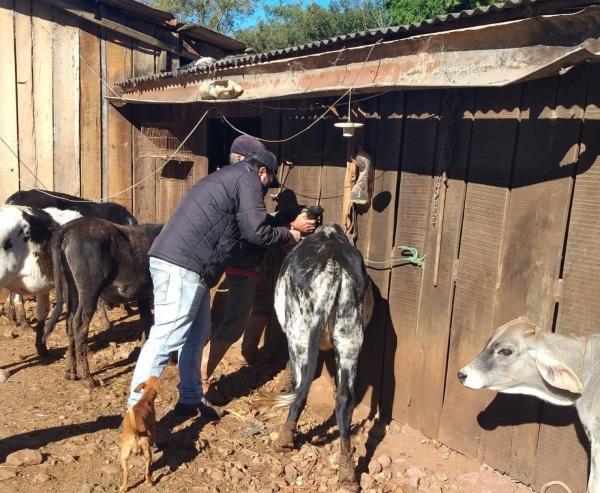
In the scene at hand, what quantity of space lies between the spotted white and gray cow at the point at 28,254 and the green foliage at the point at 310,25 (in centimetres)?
2089

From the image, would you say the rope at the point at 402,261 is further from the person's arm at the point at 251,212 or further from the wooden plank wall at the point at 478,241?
the person's arm at the point at 251,212

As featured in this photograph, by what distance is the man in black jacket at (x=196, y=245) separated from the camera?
4.23 m

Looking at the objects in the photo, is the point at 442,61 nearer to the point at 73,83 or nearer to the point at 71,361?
the point at 71,361

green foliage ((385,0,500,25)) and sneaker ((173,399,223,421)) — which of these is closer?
sneaker ((173,399,223,421))

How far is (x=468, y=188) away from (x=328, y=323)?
4.62 feet

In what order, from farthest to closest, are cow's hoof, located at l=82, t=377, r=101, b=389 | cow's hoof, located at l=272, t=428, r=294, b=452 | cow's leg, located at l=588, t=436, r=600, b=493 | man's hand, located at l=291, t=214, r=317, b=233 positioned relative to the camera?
cow's hoof, located at l=82, t=377, r=101, b=389
man's hand, located at l=291, t=214, r=317, b=233
cow's hoof, located at l=272, t=428, r=294, b=452
cow's leg, located at l=588, t=436, r=600, b=493

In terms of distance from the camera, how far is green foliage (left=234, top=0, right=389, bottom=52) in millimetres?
25578

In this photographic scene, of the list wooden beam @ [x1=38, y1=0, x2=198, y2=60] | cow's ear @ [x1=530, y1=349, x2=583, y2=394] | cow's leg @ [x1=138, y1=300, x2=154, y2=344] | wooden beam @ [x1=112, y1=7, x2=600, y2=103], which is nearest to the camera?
wooden beam @ [x1=112, y1=7, x2=600, y2=103]

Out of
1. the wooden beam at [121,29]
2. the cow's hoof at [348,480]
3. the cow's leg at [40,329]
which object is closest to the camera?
the cow's hoof at [348,480]

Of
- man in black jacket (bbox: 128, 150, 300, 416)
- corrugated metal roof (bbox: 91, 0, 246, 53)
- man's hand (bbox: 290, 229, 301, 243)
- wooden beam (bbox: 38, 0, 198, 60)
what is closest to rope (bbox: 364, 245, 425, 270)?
man's hand (bbox: 290, 229, 301, 243)

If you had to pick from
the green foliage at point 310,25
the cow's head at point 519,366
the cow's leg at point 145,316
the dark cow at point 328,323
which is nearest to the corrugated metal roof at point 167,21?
the cow's leg at point 145,316

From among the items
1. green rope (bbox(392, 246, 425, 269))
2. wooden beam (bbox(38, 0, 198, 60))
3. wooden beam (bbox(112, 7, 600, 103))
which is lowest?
green rope (bbox(392, 246, 425, 269))

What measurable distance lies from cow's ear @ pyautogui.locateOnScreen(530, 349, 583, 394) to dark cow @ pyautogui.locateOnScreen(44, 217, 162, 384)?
156 inches

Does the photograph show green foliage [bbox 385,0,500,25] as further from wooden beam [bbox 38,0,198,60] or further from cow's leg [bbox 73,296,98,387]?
cow's leg [bbox 73,296,98,387]
